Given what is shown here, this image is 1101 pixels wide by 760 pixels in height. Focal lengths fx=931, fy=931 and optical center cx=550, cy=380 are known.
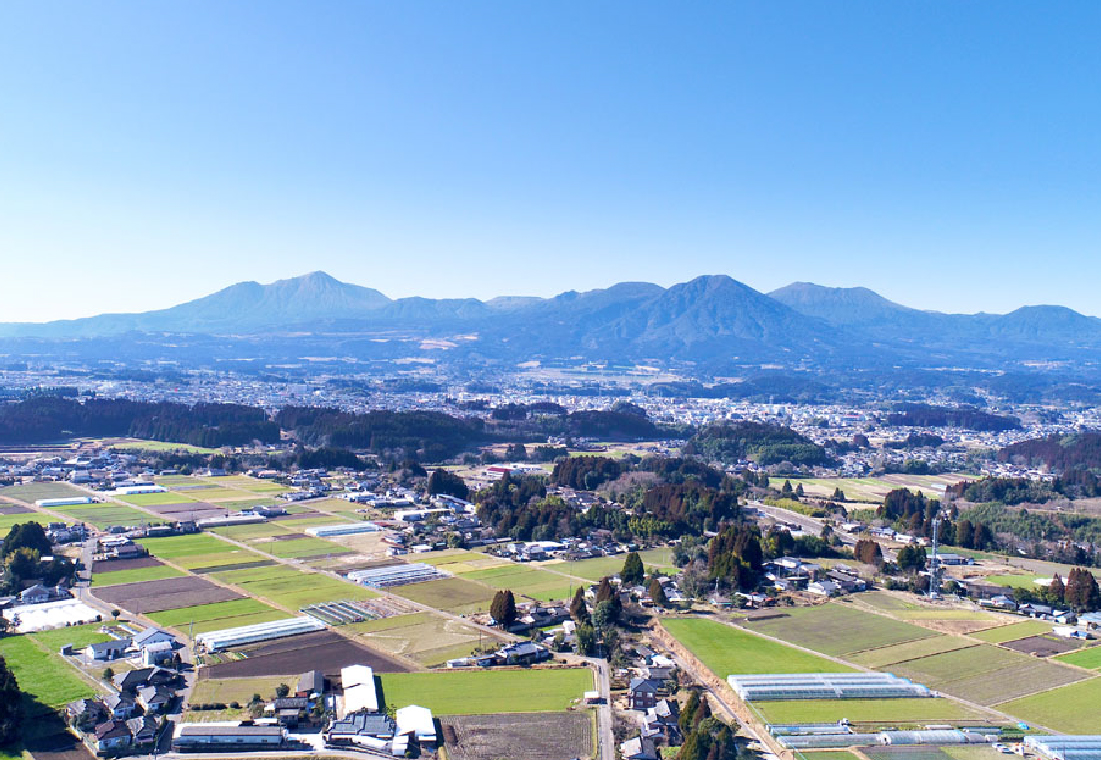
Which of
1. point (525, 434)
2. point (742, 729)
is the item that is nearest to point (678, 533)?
point (742, 729)

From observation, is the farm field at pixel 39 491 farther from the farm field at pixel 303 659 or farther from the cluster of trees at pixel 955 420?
the cluster of trees at pixel 955 420

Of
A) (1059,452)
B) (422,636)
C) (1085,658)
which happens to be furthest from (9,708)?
(1059,452)

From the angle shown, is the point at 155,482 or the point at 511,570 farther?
the point at 155,482

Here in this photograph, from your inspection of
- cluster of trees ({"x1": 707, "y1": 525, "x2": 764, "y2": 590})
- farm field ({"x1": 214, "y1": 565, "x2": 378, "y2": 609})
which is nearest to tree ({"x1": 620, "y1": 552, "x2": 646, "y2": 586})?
cluster of trees ({"x1": 707, "y1": 525, "x2": 764, "y2": 590})

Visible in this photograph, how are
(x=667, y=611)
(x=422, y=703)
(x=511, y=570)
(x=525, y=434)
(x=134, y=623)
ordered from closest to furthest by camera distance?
(x=422, y=703) < (x=134, y=623) < (x=667, y=611) < (x=511, y=570) < (x=525, y=434)

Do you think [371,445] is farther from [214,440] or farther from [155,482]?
[155,482]

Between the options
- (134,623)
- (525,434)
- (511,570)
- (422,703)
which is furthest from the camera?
(525,434)

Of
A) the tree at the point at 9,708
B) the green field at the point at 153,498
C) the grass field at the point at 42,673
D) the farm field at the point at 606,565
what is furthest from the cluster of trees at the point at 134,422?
the tree at the point at 9,708

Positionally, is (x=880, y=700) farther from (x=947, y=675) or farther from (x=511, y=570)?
(x=511, y=570)
